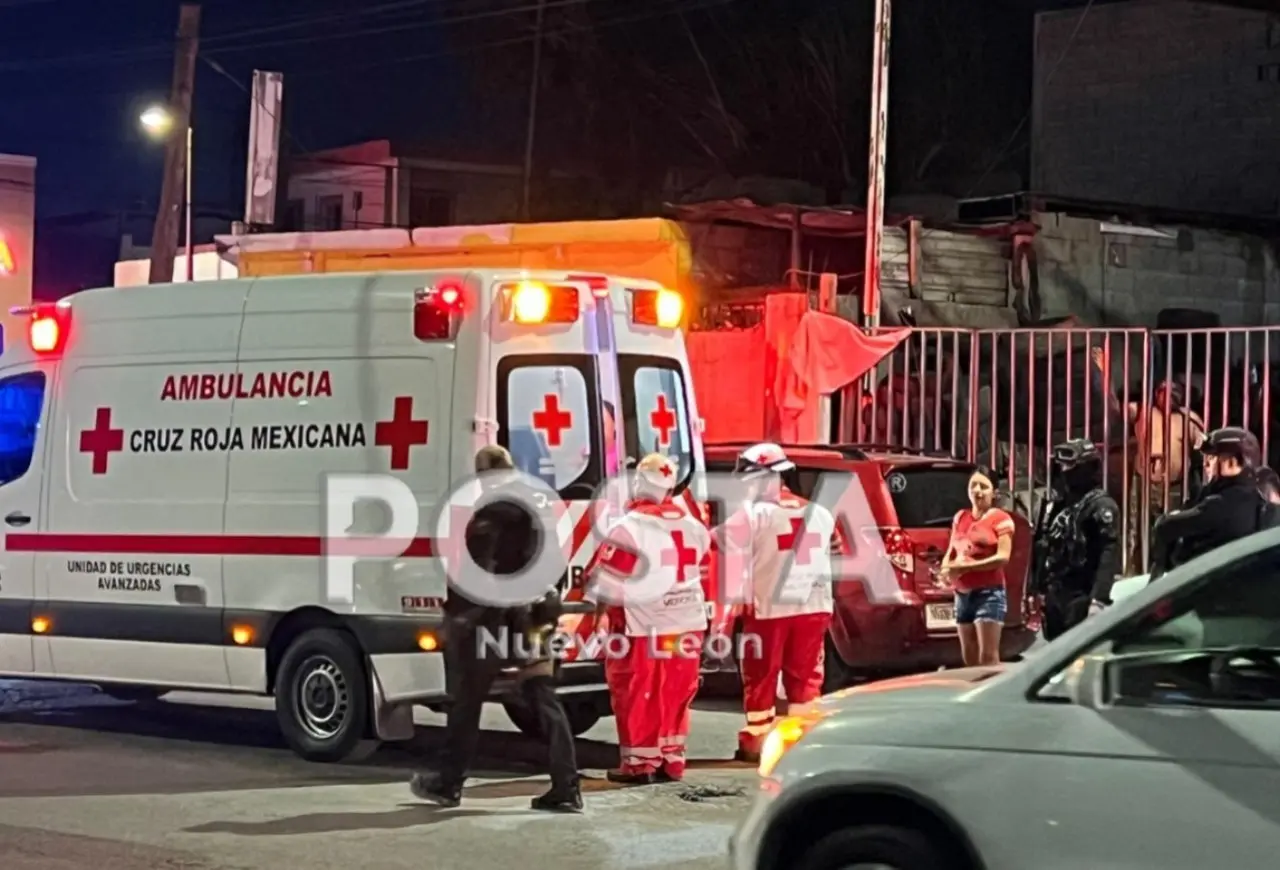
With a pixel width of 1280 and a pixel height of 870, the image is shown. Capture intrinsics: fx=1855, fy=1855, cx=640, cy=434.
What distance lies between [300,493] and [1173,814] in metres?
5.78

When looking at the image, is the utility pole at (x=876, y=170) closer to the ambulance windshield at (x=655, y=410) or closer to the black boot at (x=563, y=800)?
the ambulance windshield at (x=655, y=410)

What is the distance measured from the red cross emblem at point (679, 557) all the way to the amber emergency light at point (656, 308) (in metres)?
1.44

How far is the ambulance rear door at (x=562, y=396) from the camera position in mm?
9156

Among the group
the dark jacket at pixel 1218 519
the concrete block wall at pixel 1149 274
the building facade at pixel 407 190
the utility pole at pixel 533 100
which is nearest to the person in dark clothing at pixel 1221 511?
the dark jacket at pixel 1218 519

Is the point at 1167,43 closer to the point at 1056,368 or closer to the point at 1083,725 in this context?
the point at 1056,368

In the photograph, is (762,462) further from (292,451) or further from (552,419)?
(292,451)

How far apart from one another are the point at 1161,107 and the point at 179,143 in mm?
13686

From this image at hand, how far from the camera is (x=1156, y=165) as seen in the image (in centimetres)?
2619

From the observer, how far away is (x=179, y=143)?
83.6 ft

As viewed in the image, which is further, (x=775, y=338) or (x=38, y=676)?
(x=775, y=338)

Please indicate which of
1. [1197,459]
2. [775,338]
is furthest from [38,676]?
[1197,459]

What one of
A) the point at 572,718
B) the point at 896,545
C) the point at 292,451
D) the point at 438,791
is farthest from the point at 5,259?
the point at 438,791

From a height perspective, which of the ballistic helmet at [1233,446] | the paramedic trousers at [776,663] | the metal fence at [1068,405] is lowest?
the paramedic trousers at [776,663]

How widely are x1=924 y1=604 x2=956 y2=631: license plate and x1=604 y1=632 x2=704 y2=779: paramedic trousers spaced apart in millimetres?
2440
